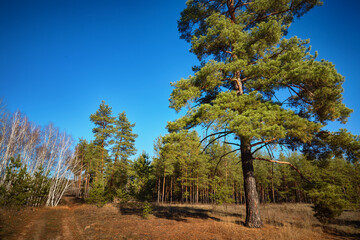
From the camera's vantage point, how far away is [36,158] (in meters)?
21.2

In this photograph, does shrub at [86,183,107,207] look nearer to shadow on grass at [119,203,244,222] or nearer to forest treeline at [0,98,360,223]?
forest treeline at [0,98,360,223]

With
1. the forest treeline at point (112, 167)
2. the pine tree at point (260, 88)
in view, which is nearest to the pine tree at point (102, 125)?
the forest treeline at point (112, 167)

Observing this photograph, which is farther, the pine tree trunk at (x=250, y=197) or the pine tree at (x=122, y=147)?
the pine tree at (x=122, y=147)

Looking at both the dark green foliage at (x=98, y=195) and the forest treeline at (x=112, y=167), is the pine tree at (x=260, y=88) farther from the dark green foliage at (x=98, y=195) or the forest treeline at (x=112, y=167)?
the dark green foliage at (x=98, y=195)

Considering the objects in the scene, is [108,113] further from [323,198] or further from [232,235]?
[323,198]

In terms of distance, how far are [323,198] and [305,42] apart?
25.1 feet

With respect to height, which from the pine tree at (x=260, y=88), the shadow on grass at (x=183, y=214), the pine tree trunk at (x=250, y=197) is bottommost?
the shadow on grass at (x=183, y=214)

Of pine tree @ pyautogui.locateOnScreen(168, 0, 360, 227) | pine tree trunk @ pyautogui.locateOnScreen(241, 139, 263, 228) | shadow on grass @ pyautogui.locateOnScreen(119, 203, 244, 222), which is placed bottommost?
shadow on grass @ pyautogui.locateOnScreen(119, 203, 244, 222)

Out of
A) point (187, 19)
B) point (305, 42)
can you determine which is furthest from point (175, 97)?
point (305, 42)

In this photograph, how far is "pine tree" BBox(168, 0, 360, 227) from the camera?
6.04 m

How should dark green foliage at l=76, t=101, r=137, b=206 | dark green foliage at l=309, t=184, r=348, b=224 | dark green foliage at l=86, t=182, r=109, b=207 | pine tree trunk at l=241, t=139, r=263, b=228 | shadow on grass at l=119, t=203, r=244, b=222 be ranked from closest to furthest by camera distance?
1. dark green foliage at l=309, t=184, r=348, b=224
2. pine tree trunk at l=241, t=139, r=263, b=228
3. shadow on grass at l=119, t=203, r=244, b=222
4. dark green foliage at l=86, t=182, r=109, b=207
5. dark green foliage at l=76, t=101, r=137, b=206

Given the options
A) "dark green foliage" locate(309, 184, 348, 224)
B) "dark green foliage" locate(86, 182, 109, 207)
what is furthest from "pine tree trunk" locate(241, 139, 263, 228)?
"dark green foliage" locate(86, 182, 109, 207)

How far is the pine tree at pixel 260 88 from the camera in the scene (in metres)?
6.04

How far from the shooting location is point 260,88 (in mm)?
8023
